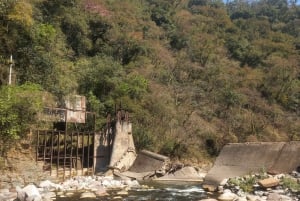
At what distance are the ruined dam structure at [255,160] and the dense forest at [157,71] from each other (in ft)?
33.8

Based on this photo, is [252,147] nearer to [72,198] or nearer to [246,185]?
→ [246,185]

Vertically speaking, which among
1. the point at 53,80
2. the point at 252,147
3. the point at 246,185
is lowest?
the point at 246,185

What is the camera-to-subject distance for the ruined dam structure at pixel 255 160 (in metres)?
15.8

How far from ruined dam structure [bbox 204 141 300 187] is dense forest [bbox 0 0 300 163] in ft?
33.8

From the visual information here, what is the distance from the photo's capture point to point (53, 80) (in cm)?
2980

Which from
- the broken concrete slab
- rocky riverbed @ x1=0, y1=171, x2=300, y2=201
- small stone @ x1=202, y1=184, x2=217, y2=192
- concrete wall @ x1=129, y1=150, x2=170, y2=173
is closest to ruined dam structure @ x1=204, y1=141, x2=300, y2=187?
small stone @ x1=202, y1=184, x2=217, y2=192

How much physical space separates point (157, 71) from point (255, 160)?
3024cm

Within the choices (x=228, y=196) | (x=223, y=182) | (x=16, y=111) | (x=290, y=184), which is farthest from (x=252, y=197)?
(x=16, y=111)

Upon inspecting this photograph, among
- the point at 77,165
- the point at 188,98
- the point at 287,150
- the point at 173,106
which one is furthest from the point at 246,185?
the point at 188,98

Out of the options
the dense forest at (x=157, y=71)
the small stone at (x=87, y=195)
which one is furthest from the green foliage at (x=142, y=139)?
the small stone at (x=87, y=195)

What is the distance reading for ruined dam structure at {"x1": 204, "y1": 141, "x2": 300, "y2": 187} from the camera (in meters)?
15.8

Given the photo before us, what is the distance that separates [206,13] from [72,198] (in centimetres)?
6530

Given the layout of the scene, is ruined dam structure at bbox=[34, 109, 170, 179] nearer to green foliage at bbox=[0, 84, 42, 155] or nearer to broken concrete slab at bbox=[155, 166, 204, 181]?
broken concrete slab at bbox=[155, 166, 204, 181]

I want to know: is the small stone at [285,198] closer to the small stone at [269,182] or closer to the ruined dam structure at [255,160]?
the small stone at [269,182]
